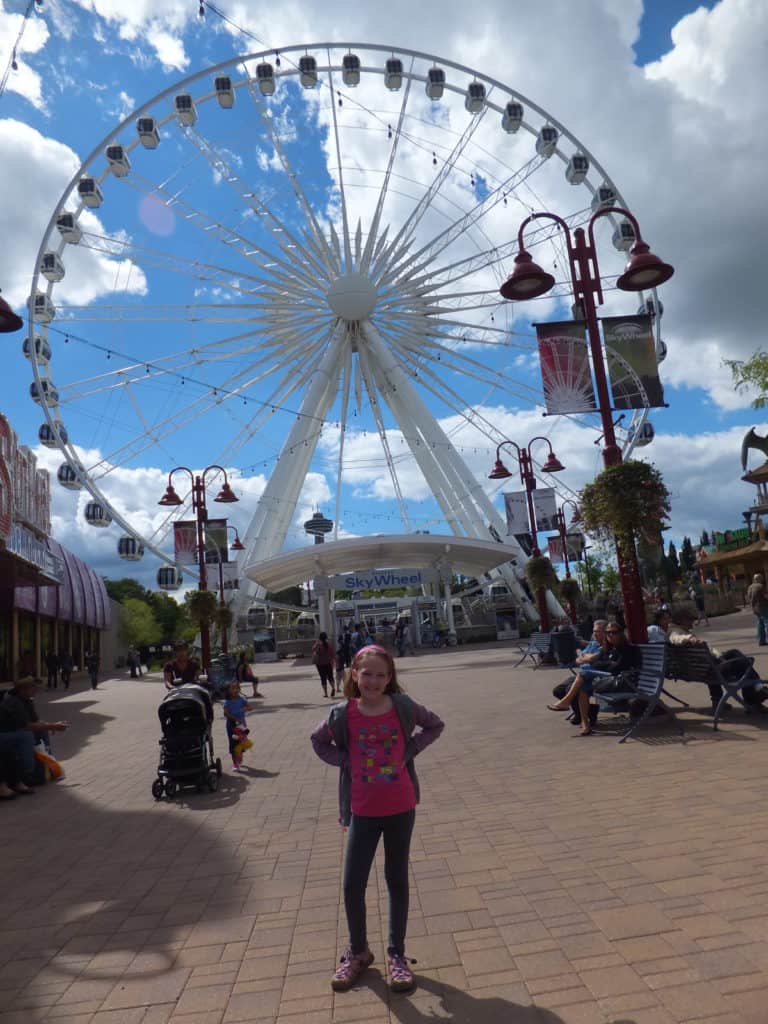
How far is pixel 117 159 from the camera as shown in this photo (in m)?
26.5

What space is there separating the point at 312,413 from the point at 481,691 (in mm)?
18855

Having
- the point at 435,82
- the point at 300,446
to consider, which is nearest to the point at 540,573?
the point at 300,446

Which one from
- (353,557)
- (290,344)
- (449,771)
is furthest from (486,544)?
(449,771)

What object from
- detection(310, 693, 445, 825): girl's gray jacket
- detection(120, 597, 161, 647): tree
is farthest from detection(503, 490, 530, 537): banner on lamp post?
detection(120, 597, 161, 647): tree

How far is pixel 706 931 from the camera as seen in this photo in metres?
3.41

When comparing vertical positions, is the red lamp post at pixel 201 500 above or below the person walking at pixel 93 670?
above

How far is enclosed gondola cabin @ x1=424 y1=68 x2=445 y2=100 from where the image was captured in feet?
92.2

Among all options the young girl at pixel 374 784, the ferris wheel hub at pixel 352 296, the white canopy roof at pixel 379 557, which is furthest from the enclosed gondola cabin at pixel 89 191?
the young girl at pixel 374 784

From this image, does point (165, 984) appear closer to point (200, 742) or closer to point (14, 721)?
point (200, 742)

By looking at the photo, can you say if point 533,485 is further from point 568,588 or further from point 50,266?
point 50,266

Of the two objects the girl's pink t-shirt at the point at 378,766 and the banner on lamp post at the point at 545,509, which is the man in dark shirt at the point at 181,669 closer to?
the girl's pink t-shirt at the point at 378,766

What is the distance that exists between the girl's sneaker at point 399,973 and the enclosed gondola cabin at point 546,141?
29401mm

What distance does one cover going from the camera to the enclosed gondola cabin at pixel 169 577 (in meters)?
30.9

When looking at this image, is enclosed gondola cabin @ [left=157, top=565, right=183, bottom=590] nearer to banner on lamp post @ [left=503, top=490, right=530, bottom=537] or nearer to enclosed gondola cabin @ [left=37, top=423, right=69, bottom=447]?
enclosed gondola cabin @ [left=37, top=423, right=69, bottom=447]
